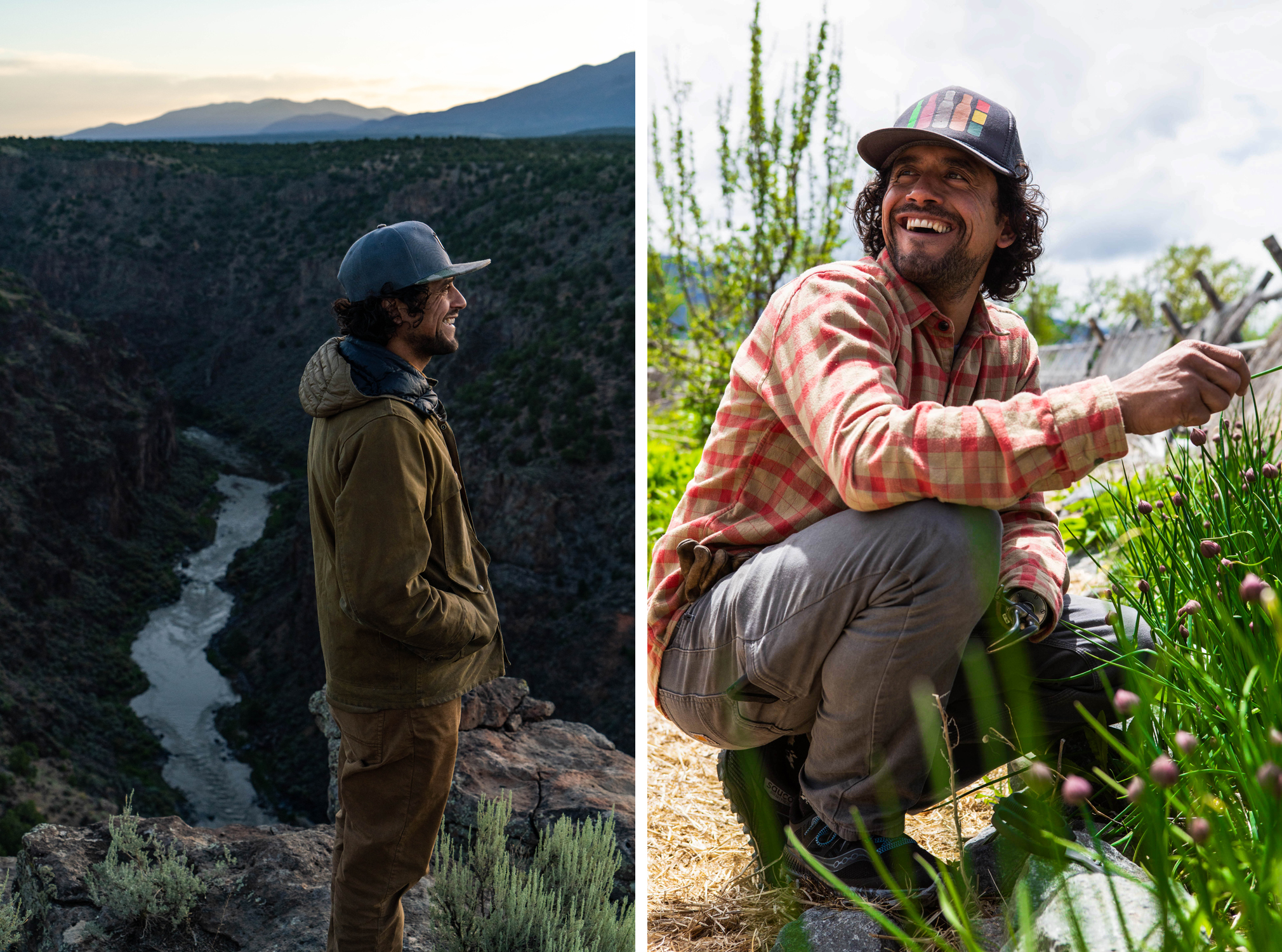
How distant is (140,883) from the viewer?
226cm

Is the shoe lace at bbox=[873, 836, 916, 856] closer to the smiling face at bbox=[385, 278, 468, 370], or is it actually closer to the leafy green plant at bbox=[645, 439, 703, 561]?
the smiling face at bbox=[385, 278, 468, 370]

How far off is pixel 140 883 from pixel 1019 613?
224 cm

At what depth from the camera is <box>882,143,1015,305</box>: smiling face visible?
1.39 meters

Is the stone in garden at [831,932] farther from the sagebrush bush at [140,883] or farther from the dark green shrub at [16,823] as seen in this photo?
the dark green shrub at [16,823]

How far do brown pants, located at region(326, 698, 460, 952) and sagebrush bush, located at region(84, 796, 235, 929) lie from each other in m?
0.82

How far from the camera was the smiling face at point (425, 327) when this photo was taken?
1.71 metres

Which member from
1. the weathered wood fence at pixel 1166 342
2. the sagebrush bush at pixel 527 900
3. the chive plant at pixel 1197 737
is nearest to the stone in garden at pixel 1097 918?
the chive plant at pixel 1197 737

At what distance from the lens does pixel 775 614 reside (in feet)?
4.33

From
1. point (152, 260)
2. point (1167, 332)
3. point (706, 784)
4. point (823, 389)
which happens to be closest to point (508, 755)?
point (706, 784)

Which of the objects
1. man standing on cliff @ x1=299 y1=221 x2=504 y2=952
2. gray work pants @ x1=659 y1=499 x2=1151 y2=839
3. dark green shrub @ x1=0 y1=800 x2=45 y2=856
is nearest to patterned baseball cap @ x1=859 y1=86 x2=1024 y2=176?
gray work pants @ x1=659 y1=499 x2=1151 y2=839

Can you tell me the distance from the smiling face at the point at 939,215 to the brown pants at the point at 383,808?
1187mm

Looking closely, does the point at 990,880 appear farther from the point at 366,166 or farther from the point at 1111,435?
the point at 366,166

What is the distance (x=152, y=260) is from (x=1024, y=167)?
105ft

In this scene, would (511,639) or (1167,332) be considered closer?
(1167,332)
